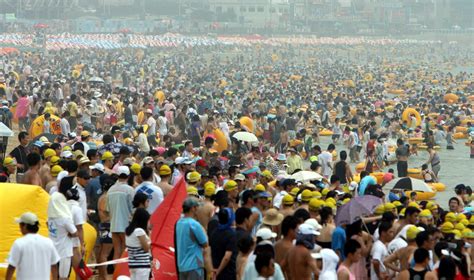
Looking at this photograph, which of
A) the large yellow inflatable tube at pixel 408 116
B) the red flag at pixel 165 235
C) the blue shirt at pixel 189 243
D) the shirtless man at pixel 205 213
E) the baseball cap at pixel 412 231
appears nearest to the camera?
the blue shirt at pixel 189 243

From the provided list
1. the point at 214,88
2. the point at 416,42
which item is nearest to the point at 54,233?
the point at 214,88

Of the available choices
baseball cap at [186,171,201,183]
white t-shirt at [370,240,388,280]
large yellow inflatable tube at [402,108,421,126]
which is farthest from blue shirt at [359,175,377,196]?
large yellow inflatable tube at [402,108,421,126]

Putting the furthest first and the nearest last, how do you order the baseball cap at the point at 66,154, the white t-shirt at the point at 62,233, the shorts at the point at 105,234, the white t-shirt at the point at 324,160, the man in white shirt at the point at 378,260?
the white t-shirt at the point at 324,160, the baseball cap at the point at 66,154, the shorts at the point at 105,234, the man in white shirt at the point at 378,260, the white t-shirt at the point at 62,233

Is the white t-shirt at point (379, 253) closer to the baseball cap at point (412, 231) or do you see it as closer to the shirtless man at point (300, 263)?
the baseball cap at point (412, 231)

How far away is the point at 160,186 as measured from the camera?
527 inches

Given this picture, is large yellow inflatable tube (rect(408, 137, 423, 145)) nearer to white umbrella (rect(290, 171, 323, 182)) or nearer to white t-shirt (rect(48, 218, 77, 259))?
white umbrella (rect(290, 171, 323, 182))

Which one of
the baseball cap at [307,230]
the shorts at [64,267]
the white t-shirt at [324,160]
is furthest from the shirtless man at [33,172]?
the white t-shirt at [324,160]

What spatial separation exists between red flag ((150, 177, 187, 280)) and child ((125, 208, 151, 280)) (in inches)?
5.4

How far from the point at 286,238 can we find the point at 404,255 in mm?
1184

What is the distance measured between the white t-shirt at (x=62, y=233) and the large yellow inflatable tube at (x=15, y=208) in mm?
356

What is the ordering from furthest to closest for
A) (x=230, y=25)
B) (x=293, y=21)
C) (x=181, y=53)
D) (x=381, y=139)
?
1. (x=293, y=21)
2. (x=230, y=25)
3. (x=181, y=53)
4. (x=381, y=139)

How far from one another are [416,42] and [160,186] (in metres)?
148

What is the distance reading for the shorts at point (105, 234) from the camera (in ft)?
42.6

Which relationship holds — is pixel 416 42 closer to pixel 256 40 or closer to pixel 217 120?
pixel 256 40
